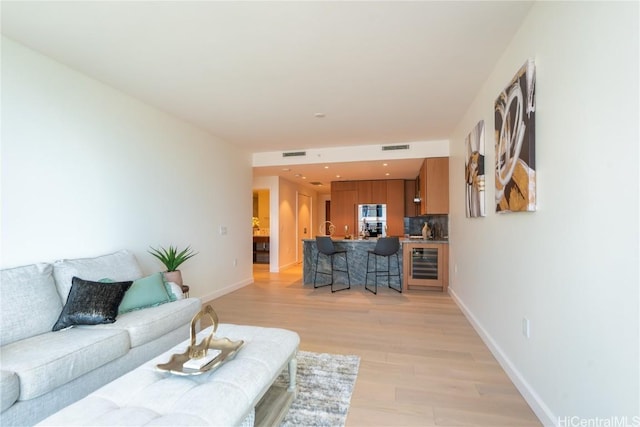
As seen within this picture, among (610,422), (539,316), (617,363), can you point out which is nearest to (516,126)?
(539,316)

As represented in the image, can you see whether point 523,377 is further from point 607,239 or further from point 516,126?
point 516,126

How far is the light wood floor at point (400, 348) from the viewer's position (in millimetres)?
1874

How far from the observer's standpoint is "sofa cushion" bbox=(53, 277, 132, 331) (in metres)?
2.06

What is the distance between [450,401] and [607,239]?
141 centimetres

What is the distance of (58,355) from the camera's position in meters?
1.66

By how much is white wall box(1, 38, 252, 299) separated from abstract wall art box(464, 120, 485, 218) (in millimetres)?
3608

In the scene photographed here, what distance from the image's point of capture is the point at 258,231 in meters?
9.44

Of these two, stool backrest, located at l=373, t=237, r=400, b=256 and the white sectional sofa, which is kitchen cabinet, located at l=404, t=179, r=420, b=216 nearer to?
stool backrest, located at l=373, t=237, r=400, b=256

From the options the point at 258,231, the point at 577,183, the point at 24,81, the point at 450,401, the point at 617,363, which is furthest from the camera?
the point at 258,231

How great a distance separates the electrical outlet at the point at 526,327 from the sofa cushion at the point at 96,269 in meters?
3.17

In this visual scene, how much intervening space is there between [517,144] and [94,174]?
3588 millimetres

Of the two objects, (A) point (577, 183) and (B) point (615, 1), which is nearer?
(B) point (615, 1)

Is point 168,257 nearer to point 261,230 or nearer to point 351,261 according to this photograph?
point 351,261

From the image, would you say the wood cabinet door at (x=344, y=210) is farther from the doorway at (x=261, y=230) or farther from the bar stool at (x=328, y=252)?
the bar stool at (x=328, y=252)
